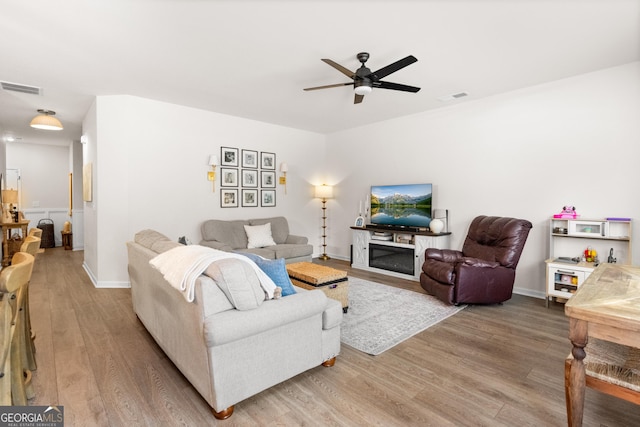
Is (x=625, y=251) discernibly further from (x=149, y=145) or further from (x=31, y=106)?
(x=31, y=106)

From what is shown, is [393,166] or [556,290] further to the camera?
[393,166]

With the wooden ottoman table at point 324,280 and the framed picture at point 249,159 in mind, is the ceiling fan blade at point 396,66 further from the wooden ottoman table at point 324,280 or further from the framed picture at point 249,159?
the framed picture at point 249,159

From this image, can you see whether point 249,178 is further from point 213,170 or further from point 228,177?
point 213,170

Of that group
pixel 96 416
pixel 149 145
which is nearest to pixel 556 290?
pixel 96 416

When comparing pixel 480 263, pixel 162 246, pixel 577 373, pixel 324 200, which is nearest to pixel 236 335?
pixel 162 246

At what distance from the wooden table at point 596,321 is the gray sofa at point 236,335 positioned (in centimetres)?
137

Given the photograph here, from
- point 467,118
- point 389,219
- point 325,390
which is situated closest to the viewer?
point 325,390

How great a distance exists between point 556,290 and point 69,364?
4.84 meters

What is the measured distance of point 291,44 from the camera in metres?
2.94

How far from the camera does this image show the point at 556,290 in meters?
3.67

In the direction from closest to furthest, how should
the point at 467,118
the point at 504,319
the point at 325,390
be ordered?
the point at 325,390
the point at 504,319
the point at 467,118

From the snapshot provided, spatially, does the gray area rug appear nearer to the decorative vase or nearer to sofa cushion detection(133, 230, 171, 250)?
the decorative vase

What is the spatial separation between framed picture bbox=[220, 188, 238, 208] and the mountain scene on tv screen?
251cm

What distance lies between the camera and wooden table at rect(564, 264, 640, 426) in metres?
1.30
